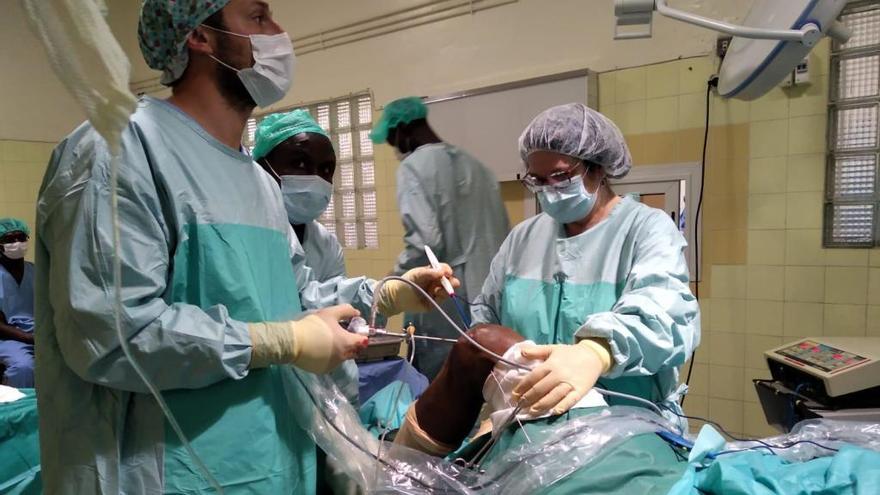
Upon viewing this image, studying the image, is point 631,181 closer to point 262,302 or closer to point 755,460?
point 755,460

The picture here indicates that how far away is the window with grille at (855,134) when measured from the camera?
203cm

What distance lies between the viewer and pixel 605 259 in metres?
1.28

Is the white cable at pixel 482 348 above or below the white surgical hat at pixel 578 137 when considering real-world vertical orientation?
below

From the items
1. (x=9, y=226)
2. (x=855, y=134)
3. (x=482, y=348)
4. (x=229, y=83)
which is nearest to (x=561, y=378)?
(x=482, y=348)

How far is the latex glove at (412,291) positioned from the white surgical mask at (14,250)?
304cm

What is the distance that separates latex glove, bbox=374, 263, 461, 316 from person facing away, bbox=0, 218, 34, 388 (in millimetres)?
2504

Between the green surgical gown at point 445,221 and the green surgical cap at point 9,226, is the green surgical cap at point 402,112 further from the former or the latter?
the green surgical cap at point 9,226

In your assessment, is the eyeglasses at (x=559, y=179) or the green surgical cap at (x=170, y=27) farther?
the eyeglasses at (x=559, y=179)

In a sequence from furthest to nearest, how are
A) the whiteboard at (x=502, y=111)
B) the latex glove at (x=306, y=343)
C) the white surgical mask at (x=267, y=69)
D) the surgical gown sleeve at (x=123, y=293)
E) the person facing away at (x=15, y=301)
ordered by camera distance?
the person facing away at (x=15, y=301) → the whiteboard at (x=502, y=111) → the white surgical mask at (x=267, y=69) → the latex glove at (x=306, y=343) → the surgical gown sleeve at (x=123, y=293)

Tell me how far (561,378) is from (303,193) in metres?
1.14

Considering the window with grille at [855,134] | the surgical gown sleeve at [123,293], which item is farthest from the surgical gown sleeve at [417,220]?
the window with grille at [855,134]

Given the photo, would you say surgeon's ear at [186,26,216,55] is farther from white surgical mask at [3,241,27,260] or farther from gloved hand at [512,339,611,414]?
white surgical mask at [3,241,27,260]

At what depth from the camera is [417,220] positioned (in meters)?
2.08

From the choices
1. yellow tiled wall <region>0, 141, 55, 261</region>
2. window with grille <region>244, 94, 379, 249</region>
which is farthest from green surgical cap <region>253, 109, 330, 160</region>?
yellow tiled wall <region>0, 141, 55, 261</region>
